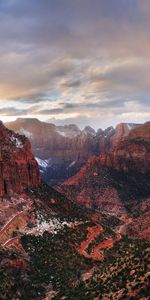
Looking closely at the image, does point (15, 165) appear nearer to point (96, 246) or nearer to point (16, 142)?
point (16, 142)

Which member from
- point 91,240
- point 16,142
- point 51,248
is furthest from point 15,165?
point 51,248

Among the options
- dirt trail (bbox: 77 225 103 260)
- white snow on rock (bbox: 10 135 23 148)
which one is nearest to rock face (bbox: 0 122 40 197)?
white snow on rock (bbox: 10 135 23 148)

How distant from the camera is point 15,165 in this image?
5625 inches

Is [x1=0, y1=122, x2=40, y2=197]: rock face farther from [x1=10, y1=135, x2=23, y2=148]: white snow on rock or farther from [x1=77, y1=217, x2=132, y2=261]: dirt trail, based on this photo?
[x1=77, y1=217, x2=132, y2=261]: dirt trail

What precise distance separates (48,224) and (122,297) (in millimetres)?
64291

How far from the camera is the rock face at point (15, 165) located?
136250 millimetres

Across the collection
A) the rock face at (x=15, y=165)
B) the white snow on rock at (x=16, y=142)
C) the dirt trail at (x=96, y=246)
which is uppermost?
the white snow on rock at (x=16, y=142)

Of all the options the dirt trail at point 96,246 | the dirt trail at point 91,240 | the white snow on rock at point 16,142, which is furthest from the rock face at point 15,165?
the dirt trail at point 96,246

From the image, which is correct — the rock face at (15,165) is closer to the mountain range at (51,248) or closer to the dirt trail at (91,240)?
the mountain range at (51,248)

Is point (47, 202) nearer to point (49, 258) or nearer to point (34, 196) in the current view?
point (34, 196)

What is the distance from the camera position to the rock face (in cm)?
13625

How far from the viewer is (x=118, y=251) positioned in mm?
119562

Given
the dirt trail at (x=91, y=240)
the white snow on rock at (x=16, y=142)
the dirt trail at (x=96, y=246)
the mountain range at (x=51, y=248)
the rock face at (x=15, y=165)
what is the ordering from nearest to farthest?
the mountain range at (x=51, y=248), the dirt trail at (x=91, y=240), the dirt trail at (x=96, y=246), the rock face at (x=15, y=165), the white snow on rock at (x=16, y=142)

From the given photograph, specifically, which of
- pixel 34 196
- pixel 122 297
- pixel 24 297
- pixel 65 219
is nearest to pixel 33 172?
pixel 34 196
